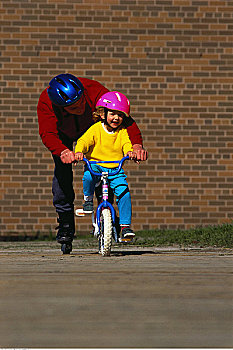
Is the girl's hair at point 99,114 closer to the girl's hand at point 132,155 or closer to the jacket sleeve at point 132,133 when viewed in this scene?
the jacket sleeve at point 132,133

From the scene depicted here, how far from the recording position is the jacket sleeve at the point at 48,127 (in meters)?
7.21

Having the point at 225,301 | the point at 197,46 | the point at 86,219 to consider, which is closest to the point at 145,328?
the point at 225,301

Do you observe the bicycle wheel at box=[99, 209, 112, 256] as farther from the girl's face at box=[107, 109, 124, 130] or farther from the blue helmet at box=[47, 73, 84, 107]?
the blue helmet at box=[47, 73, 84, 107]

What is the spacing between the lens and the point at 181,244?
9.03 meters

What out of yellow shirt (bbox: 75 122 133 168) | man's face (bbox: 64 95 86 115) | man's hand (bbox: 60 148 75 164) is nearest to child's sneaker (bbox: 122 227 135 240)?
yellow shirt (bbox: 75 122 133 168)

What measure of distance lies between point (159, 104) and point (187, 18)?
1535 millimetres

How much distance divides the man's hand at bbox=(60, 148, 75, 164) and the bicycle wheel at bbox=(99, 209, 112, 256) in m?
0.56

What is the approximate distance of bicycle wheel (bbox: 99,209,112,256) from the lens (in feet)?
22.2

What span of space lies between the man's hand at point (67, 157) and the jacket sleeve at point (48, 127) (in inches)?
4.8

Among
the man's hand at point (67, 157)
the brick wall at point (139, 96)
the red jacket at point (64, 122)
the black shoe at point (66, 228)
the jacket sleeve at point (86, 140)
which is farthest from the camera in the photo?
the brick wall at point (139, 96)

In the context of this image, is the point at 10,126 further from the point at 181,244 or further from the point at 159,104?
the point at 181,244

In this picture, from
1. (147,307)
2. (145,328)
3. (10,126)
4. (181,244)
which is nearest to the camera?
(145,328)

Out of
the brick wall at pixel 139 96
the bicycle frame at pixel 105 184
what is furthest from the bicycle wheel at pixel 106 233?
the brick wall at pixel 139 96

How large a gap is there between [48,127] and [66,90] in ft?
1.47
